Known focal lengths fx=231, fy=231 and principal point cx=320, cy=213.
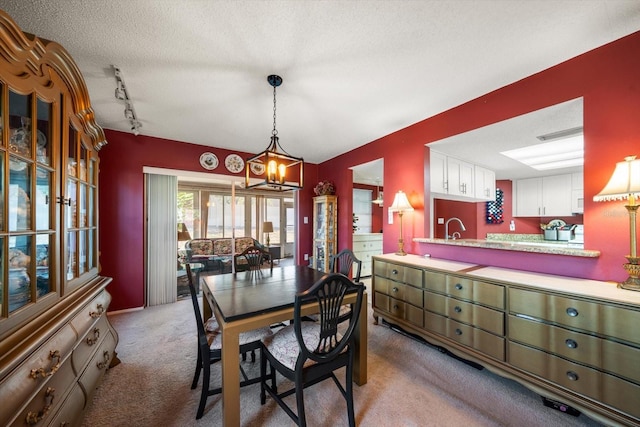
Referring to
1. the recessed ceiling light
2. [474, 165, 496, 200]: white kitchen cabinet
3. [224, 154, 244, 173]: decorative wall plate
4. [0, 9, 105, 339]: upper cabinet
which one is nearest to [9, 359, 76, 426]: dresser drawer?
[0, 9, 105, 339]: upper cabinet

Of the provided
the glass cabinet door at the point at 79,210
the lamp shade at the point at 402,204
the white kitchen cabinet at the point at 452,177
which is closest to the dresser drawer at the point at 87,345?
the glass cabinet door at the point at 79,210

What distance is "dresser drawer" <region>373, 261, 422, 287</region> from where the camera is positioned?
93.6 inches

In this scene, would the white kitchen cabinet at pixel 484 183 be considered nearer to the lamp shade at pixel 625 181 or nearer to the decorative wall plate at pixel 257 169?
the lamp shade at pixel 625 181

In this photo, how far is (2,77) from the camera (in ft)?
3.12

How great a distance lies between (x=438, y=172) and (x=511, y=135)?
0.86 meters

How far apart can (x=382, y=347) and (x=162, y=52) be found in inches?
129

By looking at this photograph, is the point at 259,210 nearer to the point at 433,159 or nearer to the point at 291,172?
the point at 291,172

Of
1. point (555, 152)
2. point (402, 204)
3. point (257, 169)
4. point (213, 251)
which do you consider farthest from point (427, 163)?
point (213, 251)

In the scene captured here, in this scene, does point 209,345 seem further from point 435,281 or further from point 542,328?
point 542,328

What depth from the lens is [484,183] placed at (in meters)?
4.13

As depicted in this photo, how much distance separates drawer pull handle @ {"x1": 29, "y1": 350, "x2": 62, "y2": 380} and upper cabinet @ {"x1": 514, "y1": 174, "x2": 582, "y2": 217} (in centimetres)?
699

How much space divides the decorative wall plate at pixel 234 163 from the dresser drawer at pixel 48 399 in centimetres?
338

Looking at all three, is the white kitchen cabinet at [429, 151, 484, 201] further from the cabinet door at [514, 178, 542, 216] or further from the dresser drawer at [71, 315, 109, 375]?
the dresser drawer at [71, 315, 109, 375]

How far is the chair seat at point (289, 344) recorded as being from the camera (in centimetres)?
143
